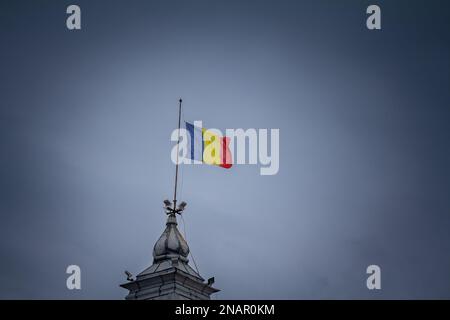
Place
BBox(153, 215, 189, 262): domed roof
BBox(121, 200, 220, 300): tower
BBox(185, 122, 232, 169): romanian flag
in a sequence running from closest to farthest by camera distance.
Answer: BBox(121, 200, 220, 300): tower → BBox(153, 215, 189, 262): domed roof → BBox(185, 122, 232, 169): romanian flag

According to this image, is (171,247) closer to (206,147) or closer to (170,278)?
(170,278)

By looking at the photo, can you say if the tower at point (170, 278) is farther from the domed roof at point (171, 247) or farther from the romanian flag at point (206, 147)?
the romanian flag at point (206, 147)

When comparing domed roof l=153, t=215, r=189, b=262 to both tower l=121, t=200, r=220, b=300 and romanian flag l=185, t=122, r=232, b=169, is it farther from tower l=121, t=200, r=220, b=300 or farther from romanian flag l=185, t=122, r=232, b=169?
romanian flag l=185, t=122, r=232, b=169

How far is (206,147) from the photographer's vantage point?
2613 inches

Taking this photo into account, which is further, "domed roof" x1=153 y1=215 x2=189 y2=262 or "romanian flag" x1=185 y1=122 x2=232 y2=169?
"romanian flag" x1=185 y1=122 x2=232 y2=169

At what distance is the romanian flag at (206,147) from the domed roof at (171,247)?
6729 mm

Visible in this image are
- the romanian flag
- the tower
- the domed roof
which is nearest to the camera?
the tower

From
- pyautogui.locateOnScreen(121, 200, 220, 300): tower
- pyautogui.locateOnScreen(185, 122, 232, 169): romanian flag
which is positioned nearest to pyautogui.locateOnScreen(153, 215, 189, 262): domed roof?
pyautogui.locateOnScreen(121, 200, 220, 300): tower

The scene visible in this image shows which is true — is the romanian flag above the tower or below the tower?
above

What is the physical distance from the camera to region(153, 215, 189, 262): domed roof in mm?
63062
